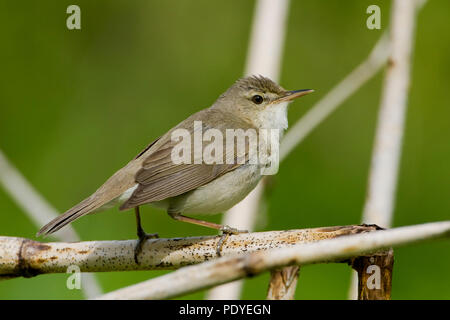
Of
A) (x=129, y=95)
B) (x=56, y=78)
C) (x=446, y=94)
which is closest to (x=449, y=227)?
(x=446, y=94)

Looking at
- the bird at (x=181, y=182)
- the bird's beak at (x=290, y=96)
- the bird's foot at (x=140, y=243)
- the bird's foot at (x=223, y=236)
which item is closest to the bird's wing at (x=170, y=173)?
the bird at (x=181, y=182)

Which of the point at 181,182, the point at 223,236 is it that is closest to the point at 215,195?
the point at 181,182

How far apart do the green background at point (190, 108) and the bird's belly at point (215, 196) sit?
623 mm

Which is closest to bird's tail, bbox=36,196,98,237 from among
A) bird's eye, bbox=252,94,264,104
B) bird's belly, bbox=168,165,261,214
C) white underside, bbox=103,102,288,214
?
white underside, bbox=103,102,288,214

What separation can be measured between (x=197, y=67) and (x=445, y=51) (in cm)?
205

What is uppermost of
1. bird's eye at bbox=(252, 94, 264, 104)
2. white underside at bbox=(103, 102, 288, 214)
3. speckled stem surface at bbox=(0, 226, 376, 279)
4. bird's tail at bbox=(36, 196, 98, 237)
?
bird's eye at bbox=(252, 94, 264, 104)

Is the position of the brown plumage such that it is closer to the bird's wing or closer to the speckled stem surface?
the bird's wing

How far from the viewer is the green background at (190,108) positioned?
13.9 ft

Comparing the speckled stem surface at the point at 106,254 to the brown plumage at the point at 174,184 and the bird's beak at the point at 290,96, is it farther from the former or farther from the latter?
the bird's beak at the point at 290,96

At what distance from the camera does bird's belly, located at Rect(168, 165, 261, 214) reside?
3363 mm

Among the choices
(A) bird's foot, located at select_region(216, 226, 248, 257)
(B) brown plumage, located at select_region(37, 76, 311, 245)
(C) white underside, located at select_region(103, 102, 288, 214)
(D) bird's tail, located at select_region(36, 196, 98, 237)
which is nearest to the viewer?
(A) bird's foot, located at select_region(216, 226, 248, 257)

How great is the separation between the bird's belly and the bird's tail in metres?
0.47

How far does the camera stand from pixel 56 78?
539 cm

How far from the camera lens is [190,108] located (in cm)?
512
